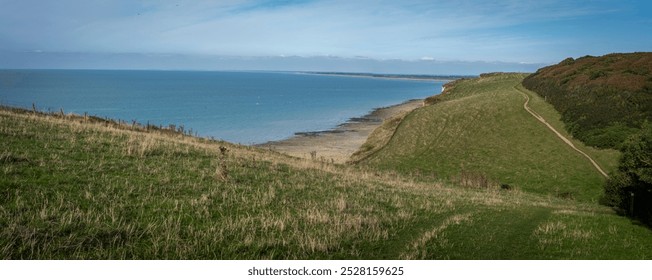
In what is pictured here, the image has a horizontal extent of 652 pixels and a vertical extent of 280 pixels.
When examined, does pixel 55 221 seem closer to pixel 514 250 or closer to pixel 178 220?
pixel 178 220

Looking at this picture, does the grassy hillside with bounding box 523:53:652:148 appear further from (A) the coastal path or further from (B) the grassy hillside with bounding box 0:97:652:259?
(B) the grassy hillside with bounding box 0:97:652:259

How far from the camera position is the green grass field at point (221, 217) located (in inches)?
389

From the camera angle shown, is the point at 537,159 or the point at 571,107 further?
the point at 571,107

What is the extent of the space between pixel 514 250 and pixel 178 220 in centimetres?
949

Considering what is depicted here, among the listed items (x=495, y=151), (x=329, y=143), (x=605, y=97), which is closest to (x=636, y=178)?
(x=495, y=151)

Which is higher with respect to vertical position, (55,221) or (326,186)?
(55,221)

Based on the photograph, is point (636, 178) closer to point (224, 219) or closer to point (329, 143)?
point (224, 219)

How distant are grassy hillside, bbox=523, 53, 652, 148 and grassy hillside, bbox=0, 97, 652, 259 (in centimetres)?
3896

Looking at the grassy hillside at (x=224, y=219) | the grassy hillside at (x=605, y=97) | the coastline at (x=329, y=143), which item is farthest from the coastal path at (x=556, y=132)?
the grassy hillside at (x=224, y=219)

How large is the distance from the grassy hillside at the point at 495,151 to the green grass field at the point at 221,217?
26333 millimetres

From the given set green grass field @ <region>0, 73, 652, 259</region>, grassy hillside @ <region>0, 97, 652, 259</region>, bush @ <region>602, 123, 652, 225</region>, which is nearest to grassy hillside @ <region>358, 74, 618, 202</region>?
bush @ <region>602, 123, 652, 225</region>

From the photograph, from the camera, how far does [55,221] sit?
1009 centimetres

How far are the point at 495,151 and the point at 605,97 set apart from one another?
1930 cm
